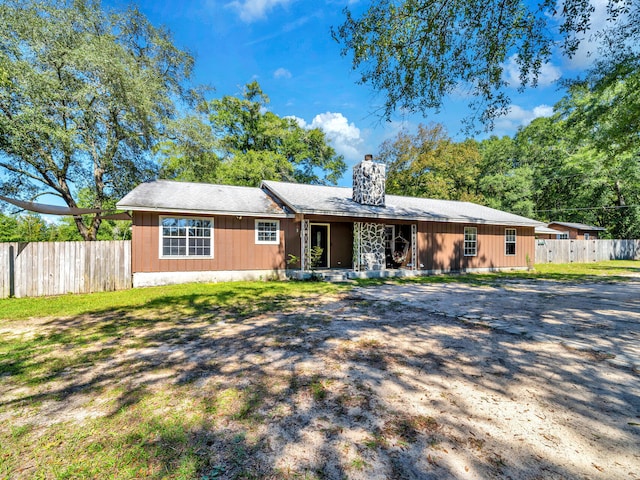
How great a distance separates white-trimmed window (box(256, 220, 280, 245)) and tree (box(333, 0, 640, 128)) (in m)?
6.45

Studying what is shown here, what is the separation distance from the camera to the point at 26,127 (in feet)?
34.7

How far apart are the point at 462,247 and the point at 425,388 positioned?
12.6 meters

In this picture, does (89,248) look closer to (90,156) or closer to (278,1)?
(90,156)

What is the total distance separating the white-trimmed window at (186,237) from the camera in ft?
32.4

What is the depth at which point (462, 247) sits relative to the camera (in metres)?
14.1

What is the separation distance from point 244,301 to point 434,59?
258 inches

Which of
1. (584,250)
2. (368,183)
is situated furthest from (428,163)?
(368,183)

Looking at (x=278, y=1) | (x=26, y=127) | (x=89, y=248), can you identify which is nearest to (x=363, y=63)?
(x=278, y=1)

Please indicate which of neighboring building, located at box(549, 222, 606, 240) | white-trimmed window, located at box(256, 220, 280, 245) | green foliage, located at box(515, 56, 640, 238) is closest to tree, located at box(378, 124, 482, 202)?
neighboring building, located at box(549, 222, 606, 240)

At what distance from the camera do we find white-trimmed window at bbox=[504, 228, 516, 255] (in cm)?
1526

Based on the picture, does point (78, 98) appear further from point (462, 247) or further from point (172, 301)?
point (462, 247)

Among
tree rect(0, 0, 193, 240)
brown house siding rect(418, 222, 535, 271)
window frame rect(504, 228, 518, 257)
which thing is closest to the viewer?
tree rect(0, 0, 193, 240)

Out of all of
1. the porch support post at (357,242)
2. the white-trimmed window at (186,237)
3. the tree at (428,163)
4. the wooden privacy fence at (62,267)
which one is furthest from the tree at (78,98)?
the tree at (428,163)

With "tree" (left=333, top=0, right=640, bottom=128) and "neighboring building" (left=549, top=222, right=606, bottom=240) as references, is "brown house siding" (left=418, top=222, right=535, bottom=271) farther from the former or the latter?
"neighboring building" (left=549, top=222, right=606, bottom=240)
